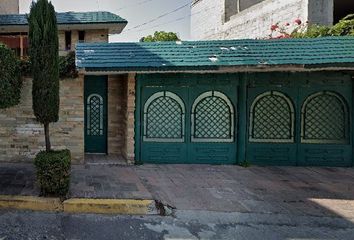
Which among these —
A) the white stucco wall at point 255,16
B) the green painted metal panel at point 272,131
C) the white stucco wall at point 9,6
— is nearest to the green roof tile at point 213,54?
the green painted metal panel at point 272,131

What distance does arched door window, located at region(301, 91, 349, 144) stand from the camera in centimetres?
873

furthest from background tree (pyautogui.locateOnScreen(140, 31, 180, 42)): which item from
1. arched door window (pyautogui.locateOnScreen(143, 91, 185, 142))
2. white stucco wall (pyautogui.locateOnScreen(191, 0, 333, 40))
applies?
arched door window (pyautogui.locateOnScreen(143, 91, 185, 142))

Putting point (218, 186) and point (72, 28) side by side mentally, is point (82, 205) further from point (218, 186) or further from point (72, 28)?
point (72, 28)

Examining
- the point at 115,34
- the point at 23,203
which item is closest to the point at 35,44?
the point at 23,203

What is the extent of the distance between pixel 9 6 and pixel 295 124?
16.2 metres

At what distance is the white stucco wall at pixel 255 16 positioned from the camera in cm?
1222

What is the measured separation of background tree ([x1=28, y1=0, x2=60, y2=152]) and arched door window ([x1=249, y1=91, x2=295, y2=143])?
5216 millimetres

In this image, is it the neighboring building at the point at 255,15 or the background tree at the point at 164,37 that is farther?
the background tree at the point at 164,37

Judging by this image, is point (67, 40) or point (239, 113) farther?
point (67, 40)

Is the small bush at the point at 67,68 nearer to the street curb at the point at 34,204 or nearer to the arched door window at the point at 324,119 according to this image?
the street curb at the point at 34,204

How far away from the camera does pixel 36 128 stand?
27.3ft

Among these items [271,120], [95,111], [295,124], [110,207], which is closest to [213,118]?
[271,120]

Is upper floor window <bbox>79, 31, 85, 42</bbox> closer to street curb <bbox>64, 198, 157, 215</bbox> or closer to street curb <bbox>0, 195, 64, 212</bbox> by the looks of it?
street curb <bbox>0, 195, 64, 212</bbox>

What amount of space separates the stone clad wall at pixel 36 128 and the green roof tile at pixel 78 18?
462 cm
